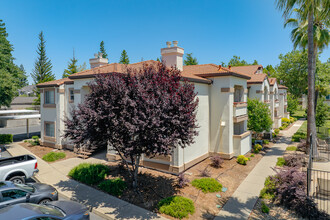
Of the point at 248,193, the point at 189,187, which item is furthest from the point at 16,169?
the point at 248,193

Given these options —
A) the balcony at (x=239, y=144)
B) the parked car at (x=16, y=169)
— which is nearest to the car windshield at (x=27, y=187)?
the parked car at (x=16, y=169)

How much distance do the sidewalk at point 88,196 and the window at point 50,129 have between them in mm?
5281

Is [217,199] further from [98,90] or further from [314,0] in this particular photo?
[314,0]

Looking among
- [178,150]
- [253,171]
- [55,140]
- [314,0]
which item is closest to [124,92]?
[178,150]

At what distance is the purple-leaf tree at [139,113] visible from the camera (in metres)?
8.82

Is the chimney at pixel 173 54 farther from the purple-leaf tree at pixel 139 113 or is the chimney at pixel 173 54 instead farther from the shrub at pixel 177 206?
the shrub at pixel 177 206

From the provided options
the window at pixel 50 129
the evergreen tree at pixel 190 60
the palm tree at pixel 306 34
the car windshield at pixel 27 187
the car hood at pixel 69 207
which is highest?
the evergreen tree at pixel 190 60

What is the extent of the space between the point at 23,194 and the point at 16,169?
401 cm

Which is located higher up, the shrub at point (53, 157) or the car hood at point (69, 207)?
the car hood at point (69, 207)

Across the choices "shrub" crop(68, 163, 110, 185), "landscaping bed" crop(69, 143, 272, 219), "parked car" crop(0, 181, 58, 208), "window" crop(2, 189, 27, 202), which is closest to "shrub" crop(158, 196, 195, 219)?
"landscaping bed" crop(69, 143, 272, 219)

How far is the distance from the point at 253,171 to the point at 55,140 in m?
17.7

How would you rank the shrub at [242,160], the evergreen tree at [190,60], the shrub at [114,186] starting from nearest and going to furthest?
the shrub at [114,186] < the shrub at [242,160] < the evergreen tree at [190,60]

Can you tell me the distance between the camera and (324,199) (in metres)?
10.4

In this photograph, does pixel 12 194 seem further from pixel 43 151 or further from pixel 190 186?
pixel 43 151
